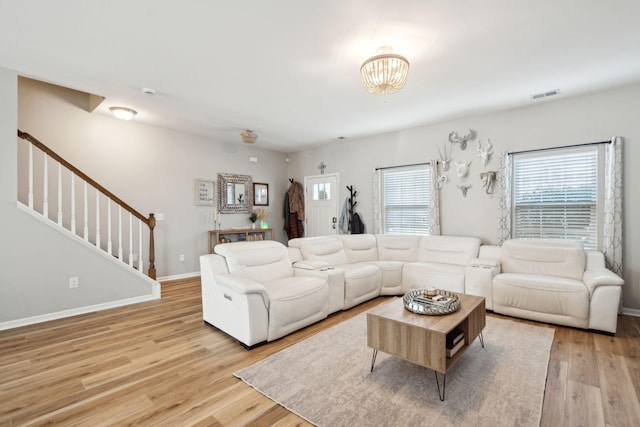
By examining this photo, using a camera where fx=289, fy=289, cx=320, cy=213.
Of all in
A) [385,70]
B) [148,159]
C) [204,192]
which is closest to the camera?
[385,70]

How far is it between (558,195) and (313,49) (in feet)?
12.2

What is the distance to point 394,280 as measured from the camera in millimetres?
4262

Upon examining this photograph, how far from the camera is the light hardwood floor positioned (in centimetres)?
177

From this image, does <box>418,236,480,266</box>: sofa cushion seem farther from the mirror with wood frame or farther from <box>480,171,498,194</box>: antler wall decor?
the mirror with wood frame

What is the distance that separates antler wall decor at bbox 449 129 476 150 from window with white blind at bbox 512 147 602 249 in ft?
2.26

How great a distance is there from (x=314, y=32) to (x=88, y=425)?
3.08 meters

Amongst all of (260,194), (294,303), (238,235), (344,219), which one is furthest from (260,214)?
(294,303)

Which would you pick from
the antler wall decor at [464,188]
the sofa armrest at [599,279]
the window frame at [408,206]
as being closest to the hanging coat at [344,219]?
the window frame at [408,206]

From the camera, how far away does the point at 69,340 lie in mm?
2809

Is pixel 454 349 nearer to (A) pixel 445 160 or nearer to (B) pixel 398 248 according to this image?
(B) pixel 398 248

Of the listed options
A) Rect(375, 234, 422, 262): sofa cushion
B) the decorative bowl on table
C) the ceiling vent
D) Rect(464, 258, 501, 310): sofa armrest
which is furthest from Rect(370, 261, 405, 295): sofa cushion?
the ceiling vent

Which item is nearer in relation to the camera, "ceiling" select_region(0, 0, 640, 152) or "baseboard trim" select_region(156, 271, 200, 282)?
"ceiling" select_region(0, 0, 640, 152)

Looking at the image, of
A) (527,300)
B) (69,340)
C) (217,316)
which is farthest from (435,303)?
(69,340)

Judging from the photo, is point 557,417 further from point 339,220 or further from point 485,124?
point 339,220
